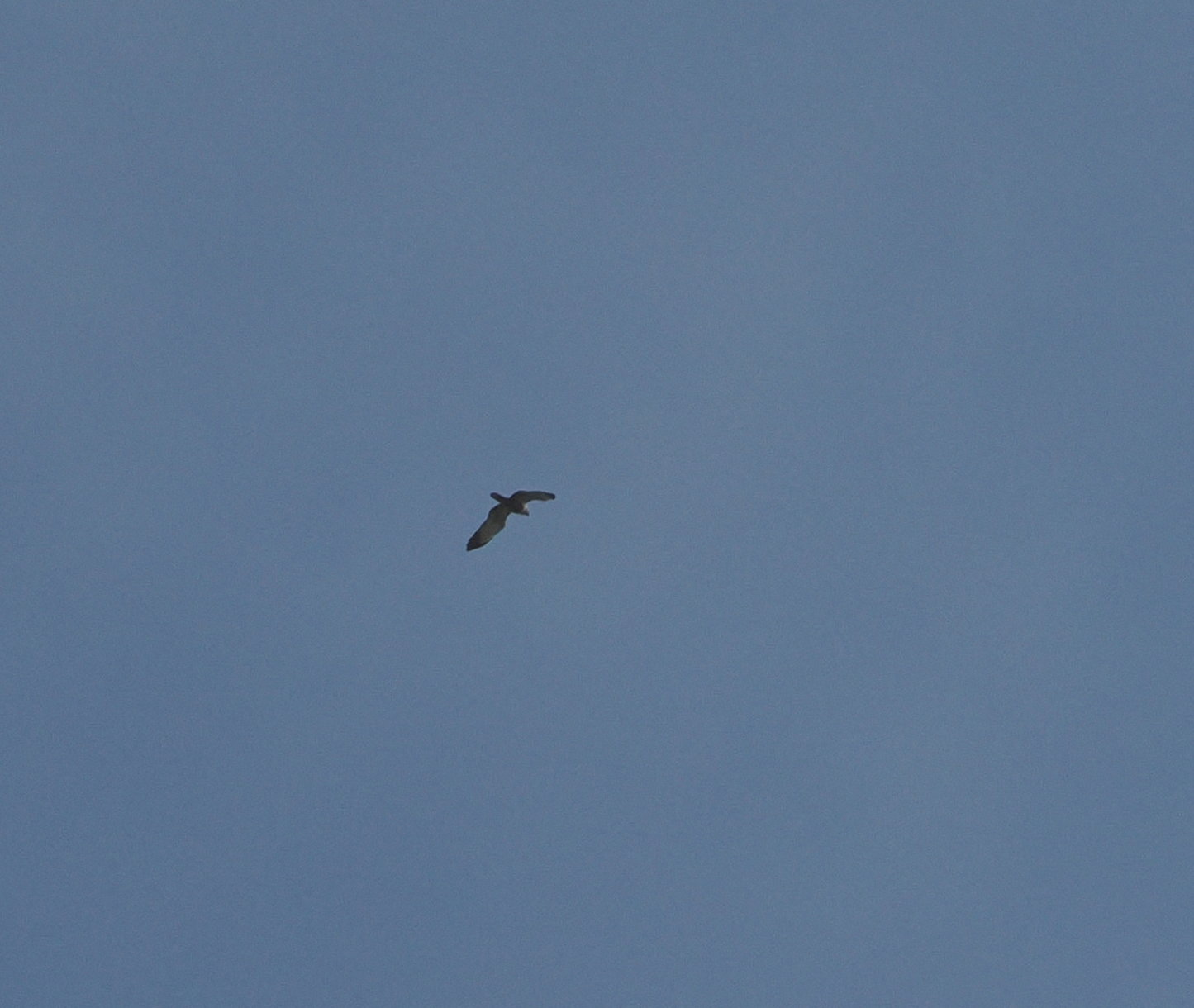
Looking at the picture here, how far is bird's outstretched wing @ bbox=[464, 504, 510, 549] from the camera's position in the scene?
686 inches

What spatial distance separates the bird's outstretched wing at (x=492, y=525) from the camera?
1742cm

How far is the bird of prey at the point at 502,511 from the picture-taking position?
16.8m

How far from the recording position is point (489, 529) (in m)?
17.9

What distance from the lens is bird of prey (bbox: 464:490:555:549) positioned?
16.8m

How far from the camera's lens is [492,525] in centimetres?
1781

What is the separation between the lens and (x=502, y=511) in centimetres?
1744

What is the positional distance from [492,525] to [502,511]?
83cm
